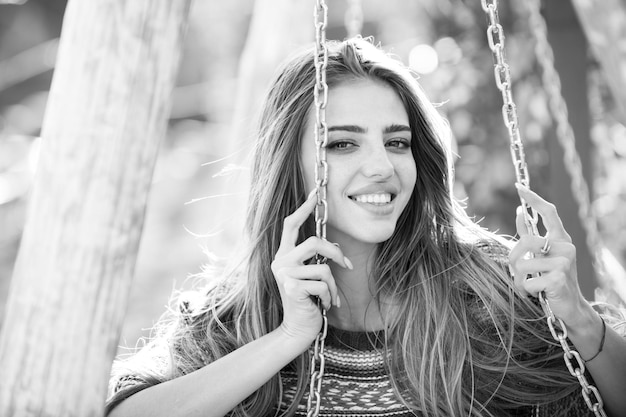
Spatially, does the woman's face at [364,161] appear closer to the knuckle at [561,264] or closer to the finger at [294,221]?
the finger at [294,221]

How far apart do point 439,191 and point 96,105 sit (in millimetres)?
1370

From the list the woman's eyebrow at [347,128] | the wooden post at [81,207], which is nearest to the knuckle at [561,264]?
the woman's eyebrow at [347,128]

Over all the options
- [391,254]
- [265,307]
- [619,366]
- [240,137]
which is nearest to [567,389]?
[619,366]

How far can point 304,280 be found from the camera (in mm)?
2221

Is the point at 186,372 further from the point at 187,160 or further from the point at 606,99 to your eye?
the point at 187,160

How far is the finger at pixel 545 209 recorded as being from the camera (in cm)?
206

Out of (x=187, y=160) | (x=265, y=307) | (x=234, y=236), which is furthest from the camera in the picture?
(x=187, y=160)

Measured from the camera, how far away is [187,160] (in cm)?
976

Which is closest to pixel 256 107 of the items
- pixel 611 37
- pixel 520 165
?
pixel 611 37

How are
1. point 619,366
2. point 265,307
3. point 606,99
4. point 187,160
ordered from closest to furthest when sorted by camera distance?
point 619,366, point 265,307, point 606,99, point 187,160

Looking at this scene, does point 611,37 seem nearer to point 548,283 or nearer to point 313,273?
point 548,283

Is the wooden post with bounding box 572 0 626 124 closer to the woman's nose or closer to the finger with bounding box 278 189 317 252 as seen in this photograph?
the woman's nose

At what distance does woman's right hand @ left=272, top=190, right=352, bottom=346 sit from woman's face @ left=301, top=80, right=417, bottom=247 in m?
0.21

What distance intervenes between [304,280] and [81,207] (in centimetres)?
67
